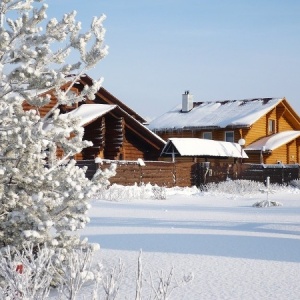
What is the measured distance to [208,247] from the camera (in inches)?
416

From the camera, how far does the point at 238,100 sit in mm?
47844

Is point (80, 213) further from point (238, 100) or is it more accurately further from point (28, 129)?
point (238, 100)

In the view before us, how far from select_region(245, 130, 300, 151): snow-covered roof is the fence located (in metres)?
5.77

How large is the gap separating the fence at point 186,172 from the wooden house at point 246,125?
5.61m

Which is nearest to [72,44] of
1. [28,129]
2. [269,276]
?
[28,129]

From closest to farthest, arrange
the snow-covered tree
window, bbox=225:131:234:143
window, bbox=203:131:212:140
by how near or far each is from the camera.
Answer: the snow-covered tree < window, bbox=225:131:234:143 < window, bbox=203:131:212:140

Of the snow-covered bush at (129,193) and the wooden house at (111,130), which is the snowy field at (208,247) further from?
the wooden house at (111,130)

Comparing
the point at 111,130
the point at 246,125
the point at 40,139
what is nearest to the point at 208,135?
the point at 246,125

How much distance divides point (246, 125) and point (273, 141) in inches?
101

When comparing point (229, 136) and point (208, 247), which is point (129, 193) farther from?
point (229, 136)

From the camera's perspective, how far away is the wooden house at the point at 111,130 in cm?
2870

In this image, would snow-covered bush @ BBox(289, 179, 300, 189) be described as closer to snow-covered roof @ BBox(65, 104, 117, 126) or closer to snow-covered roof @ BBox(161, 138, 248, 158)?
snow-covered roof @ BBox(161, 138, 248, 158)

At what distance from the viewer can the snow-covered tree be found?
22.7ft

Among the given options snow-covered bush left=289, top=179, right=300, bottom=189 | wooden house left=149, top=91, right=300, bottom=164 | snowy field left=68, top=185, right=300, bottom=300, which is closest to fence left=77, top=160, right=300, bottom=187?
snow-covered bush left=289, top=179, right=300, bottom=189
